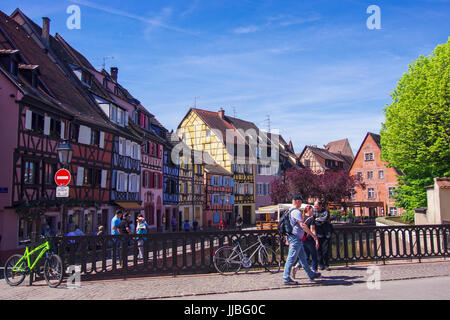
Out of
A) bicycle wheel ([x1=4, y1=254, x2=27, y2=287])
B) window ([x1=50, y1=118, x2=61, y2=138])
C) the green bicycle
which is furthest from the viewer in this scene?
window ([x1=50, y1=118, x2=61, y2=138])

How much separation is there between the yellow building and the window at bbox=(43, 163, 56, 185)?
33.3m

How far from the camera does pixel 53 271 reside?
32.8 ft

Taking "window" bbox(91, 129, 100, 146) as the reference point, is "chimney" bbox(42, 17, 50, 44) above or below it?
above

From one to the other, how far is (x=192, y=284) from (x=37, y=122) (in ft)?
51.6

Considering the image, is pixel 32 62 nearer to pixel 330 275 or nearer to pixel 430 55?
pixel 330 275

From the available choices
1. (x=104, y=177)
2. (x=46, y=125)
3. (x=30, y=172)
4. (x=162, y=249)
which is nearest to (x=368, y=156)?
(x=104, y=177)

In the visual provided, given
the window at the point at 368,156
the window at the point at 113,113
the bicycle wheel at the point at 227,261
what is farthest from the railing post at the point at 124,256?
the window at the point at 368,156

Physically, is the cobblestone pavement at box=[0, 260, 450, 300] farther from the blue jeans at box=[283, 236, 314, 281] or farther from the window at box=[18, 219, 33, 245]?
the window at box=[18, 219, 33, 245]

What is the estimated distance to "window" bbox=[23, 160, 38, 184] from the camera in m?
21.0

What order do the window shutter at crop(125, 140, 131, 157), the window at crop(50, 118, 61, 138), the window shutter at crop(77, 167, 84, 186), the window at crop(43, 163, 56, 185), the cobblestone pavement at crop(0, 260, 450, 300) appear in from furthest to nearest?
the window shutter at crop(125, 140, 131, 157)
the window shutter at crop(77, 167, 84, 186)
the window at crop(50, 118, 61, 138)
the window at crop(43, 163, 56, 185)
the cobblestone pavement at crop(0, 260, 450, 300)

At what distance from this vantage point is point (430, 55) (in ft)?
104

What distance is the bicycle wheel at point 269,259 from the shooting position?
11461 millimetres

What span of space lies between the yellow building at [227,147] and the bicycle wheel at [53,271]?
4580 centimetres

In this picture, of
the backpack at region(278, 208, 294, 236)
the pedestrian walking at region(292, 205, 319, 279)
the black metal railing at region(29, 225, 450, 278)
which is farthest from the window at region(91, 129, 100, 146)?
the backpack at region(278, 208, 294, 236)
